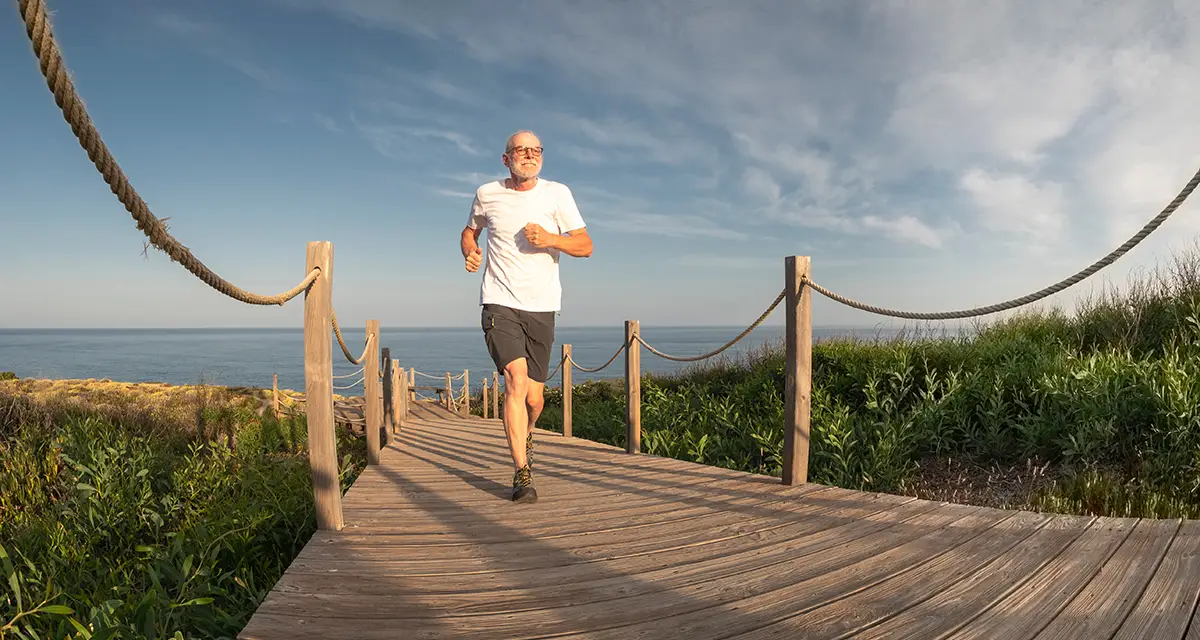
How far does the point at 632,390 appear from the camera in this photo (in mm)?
5246

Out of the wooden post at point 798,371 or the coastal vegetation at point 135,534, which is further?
the wooden post at point 798,371

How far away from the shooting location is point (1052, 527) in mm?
2545

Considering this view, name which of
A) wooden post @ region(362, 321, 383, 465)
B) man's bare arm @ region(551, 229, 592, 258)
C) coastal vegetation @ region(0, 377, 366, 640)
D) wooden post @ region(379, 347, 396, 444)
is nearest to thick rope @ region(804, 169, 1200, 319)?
man's bare arm @ region(551, 229, 592, 258)

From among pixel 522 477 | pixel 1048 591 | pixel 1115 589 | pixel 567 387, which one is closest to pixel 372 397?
pixel 522 477

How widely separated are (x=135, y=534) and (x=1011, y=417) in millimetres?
7177

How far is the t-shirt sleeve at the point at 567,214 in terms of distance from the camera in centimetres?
352

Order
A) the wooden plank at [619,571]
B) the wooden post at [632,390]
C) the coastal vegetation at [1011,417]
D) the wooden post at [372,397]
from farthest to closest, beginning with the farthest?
the wooden post at [632,390] → the wooden post at [372,397] → the coastal vegetation at [1011,417] → the wooden plank at [619,571]

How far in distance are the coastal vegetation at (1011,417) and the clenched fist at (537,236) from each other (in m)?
3.22

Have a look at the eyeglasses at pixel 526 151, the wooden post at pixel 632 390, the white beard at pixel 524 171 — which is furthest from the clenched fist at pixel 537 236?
the wooden post at pixel 632 390

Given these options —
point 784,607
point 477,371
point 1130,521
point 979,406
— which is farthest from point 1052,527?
point 477,371

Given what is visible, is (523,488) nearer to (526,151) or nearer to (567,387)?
(526,151)

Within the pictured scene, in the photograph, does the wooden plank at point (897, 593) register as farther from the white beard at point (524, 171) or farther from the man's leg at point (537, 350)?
the white beard at point (524, 171)

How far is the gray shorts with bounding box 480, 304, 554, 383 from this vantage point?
3.33 metres

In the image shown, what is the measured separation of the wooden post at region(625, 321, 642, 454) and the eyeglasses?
2132 millimetres
